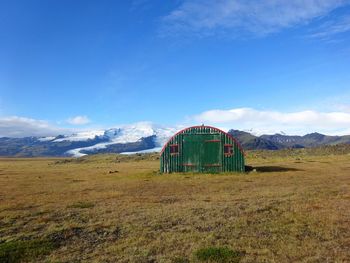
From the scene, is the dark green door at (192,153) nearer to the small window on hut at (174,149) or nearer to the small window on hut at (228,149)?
the small window on hut at (174,149)

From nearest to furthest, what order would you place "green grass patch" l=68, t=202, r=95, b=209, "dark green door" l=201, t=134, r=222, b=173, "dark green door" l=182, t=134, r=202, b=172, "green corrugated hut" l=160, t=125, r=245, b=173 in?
"green grass patch" l=68, t=202, r=95, b=209, "green corrugated hut" l=160, t=125, r=245, b=173, "dark green door" l=201, t=134, r=222, b=173, "dark green door" l=182, t=134, r=202, b=172

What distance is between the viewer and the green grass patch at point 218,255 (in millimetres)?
11892

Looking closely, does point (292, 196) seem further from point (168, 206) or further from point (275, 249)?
point (275, 249)

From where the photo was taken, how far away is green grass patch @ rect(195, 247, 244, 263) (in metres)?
11.9

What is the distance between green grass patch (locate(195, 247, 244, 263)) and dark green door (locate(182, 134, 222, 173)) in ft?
123

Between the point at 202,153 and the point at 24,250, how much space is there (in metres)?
38.6

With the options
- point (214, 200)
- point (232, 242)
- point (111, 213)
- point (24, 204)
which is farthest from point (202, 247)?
point (24, 204)

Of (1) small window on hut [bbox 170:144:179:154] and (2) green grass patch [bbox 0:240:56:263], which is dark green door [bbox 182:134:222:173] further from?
(2) green grass patch [bbox 0:240:56:263]

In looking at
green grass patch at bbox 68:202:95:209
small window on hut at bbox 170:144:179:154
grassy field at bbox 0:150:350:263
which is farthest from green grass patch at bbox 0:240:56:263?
small window on hut at bbox 170:144:179:154

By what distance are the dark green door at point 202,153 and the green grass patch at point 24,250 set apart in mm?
36999

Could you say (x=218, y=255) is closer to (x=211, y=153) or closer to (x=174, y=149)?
(x=211, y=153)

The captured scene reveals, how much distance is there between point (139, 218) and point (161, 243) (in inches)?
185

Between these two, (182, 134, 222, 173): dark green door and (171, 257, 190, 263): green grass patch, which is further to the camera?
(182, 134, 222, 173): dark green door

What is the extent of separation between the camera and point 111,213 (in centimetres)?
1991
